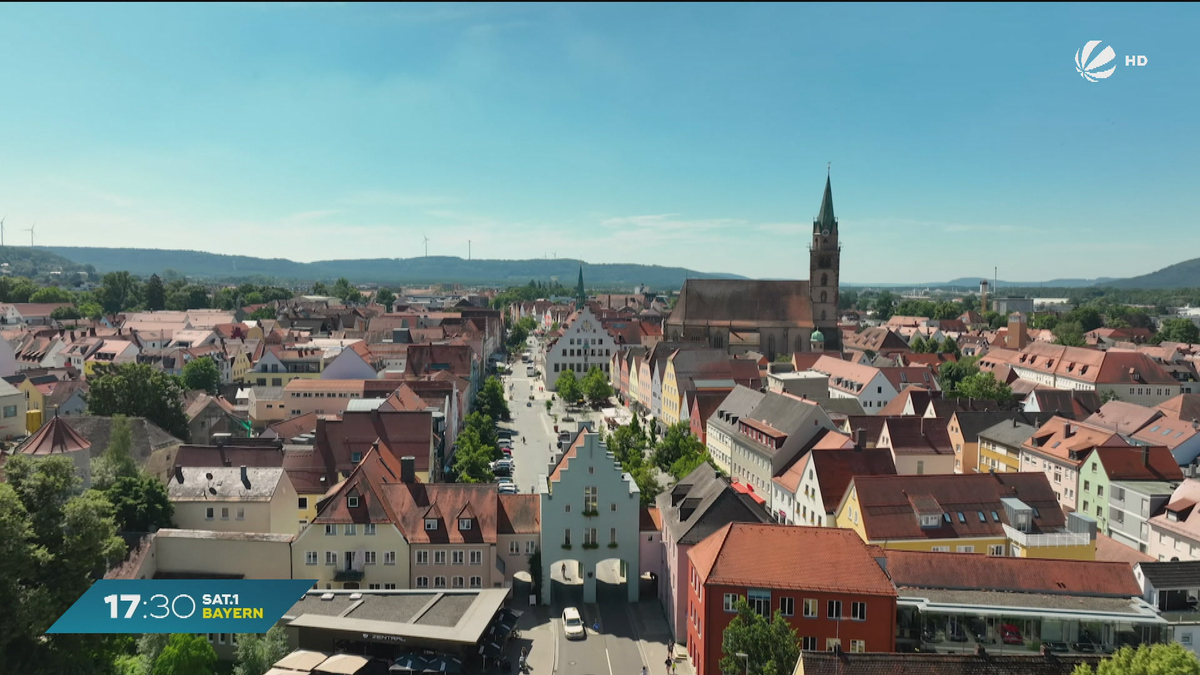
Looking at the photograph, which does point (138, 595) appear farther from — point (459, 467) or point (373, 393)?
point (373, 393)

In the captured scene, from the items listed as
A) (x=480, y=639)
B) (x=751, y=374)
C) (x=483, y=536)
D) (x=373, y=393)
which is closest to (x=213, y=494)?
(x=483, y=536)

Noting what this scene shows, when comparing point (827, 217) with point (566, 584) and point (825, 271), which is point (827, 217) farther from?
point (566, 584)

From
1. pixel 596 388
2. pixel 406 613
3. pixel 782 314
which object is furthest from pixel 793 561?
pixel 782 314

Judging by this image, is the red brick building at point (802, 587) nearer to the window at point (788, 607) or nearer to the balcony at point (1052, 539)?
the window at point (788, 607)

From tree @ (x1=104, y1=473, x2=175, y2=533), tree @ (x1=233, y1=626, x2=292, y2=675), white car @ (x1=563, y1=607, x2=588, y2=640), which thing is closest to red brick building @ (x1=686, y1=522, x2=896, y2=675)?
white car @ (x1=563, y1=607, x2=588, y2=640)

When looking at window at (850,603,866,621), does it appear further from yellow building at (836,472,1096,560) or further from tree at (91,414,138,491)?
tree at (91,414,138,491)

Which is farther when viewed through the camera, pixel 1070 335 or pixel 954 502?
pixel 1070 335
